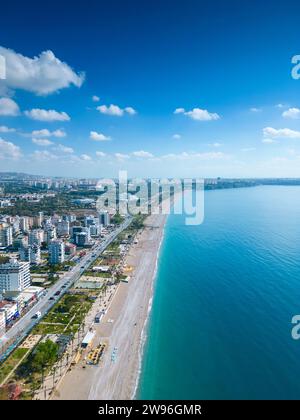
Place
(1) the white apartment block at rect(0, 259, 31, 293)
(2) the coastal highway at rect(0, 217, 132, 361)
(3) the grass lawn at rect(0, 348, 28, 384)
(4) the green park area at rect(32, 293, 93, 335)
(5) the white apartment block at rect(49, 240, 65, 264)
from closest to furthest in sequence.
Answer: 1. (3) the grass lawn at rect(0, 348, 28, 384)
2. (2) the coastal highway at rect(0, 217, 132, 361)
3. (4) the green park area at rect(32, 293, 93, 335)
4. (1) the white apartment block at rect(0, 259, 31, 293)
5. (5) the white apartment block at rect(49, 240, 65, 264)

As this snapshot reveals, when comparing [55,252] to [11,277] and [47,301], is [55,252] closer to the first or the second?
[11,277]

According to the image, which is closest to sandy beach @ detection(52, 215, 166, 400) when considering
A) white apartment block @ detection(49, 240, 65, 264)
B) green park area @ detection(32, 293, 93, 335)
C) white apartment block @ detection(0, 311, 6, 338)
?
green park area @ detection(32, 293, 93, 335)

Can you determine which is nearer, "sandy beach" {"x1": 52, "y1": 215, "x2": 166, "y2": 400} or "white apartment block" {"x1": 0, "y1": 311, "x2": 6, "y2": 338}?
"sandy beach" {"x1": 52, "y1": 215, "x2": 166, "y2": 400}

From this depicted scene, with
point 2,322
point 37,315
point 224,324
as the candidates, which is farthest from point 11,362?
point 224,324

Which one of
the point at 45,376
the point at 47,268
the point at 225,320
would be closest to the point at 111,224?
the point at 47,268

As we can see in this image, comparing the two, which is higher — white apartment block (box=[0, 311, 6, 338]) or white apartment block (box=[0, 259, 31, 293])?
white apartment block (box=[0, 259, 31, 293])

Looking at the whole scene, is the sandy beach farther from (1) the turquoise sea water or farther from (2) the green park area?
(2) the green park area

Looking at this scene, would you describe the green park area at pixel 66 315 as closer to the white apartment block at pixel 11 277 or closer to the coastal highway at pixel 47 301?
the coastal highway at pixel 47 301

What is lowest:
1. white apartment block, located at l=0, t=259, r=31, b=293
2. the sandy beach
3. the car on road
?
the sandy beach
